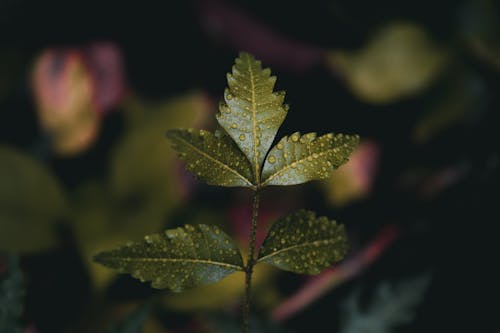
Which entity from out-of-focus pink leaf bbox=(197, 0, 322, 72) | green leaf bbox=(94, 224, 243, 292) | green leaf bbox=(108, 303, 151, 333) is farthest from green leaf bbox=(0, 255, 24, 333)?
out-of-focus pink leaf bbox=(197, 0, 322, 72)

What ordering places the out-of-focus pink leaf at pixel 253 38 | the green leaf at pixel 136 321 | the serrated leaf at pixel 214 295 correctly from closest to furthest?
the green leaf at pixel 136 321 < the serrated leaf at pixel 214 295 < the out-of-focus pink leaf at pixel 253 38

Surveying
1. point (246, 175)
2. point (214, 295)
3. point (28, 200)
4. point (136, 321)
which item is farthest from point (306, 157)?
point (28, 200)

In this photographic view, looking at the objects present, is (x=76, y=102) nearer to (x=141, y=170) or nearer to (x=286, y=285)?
(x=141, y=170)

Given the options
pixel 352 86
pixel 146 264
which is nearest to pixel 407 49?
pixel 352 86

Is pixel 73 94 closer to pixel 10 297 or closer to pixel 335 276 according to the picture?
pixel 10 297

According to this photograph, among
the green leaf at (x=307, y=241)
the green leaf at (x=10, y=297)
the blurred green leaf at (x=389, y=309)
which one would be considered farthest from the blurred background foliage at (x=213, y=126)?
the green leaf at (x=307, y=241)

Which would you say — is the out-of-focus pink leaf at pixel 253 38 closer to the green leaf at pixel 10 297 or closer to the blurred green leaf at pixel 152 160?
the blurred green leaf at pixel 152 160
